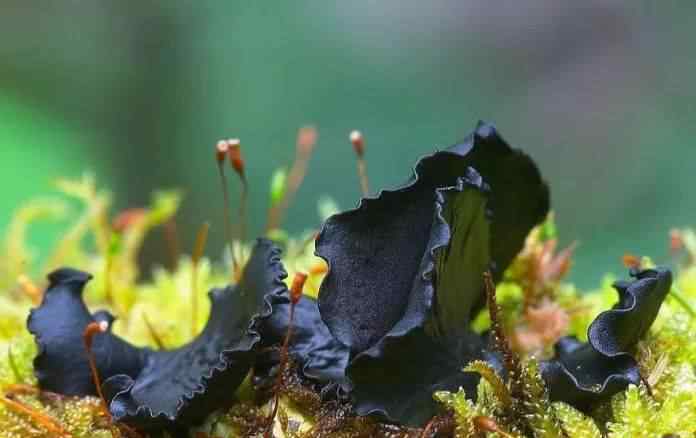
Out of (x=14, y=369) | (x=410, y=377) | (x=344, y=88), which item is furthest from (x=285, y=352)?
(x=344, y=88)

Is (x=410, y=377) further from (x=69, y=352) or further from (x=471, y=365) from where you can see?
(x=69, y=352)

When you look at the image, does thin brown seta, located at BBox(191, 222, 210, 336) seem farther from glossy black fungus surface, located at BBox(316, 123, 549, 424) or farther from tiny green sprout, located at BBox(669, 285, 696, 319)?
tiny green sprout, located at BBox(669, 285, 696, 319)

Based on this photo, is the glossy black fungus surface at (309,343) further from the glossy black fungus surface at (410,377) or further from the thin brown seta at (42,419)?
the thin brown seta at (42,419)

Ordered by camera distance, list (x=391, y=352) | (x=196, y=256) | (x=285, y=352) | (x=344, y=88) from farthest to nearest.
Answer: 1. (x=344, y=88)
2. (x=196, y=256)
3. (x=285, y=352)
4. (x=391, y=352)

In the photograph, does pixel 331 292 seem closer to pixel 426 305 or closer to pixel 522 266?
pixel 426 305

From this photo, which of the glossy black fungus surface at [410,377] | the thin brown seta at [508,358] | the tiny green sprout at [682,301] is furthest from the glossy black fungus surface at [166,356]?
the tiny green sprout at [682,301]
